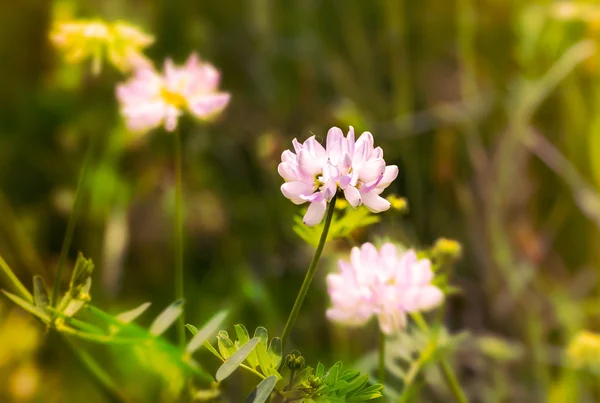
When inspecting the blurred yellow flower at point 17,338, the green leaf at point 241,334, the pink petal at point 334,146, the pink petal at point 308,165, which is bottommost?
the blurred yellow flower at point 17,338

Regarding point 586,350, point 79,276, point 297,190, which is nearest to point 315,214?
point 297,190

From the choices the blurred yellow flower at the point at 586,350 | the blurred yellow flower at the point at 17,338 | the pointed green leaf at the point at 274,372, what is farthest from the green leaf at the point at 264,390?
the blurred yellow flower at the point at 17,338

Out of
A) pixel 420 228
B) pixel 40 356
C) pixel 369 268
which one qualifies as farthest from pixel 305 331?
pixel 369 268

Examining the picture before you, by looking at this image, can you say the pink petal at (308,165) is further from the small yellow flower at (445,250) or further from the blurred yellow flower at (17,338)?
the blurred yellow flower at (17,338)

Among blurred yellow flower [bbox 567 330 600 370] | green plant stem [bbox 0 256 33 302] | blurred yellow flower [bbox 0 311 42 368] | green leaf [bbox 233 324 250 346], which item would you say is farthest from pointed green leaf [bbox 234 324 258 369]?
blurred yellow flower [bbox 0 311 42 368]

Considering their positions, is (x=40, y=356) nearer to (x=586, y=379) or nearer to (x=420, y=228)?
(x=420, y=228)
